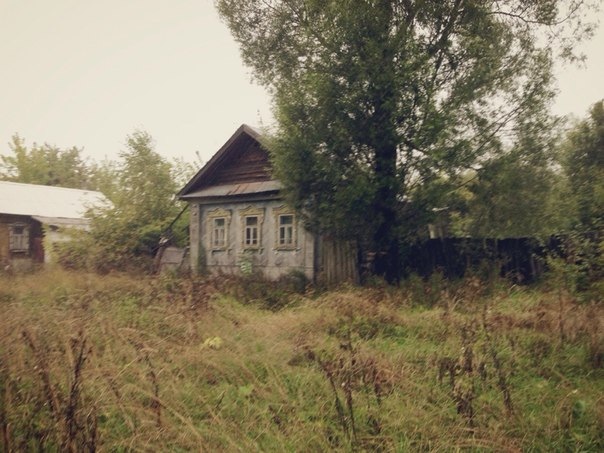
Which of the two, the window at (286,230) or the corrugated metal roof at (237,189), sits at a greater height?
the corrugated metal roof at (237,189)

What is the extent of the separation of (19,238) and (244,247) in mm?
14953

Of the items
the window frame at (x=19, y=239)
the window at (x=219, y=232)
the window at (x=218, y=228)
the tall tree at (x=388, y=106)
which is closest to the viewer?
the tall tree at (x=388, y=106)

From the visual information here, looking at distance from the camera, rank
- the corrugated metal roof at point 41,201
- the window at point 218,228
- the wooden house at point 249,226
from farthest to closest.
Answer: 1. the corrugated metal roof at point 41,201
2. the window at point 218,228
3. the wooden house at point 249,226

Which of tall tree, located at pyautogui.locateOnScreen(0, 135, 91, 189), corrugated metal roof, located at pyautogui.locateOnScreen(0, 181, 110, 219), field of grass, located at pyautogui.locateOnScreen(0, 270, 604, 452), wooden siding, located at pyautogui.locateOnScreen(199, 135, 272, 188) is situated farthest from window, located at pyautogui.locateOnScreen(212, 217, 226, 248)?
tall tree, located at pyautogui.locateOnScreen(0, 135, 91, 189)

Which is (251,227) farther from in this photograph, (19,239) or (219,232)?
(19,239)

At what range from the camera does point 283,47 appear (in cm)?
1459

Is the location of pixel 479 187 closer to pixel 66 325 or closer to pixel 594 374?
pixel 594 374

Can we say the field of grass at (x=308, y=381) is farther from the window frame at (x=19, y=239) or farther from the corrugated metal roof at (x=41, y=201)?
the window frame at (x=19, y=239)

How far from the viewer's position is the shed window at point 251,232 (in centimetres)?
1600

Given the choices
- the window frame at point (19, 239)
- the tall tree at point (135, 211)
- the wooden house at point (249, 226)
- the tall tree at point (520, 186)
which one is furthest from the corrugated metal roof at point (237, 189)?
the window frame at point (19, 239)

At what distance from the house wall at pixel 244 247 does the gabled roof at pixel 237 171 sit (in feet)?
1.81

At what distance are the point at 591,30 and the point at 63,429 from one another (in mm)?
15879

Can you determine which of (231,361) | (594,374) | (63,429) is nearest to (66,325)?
(231,361)

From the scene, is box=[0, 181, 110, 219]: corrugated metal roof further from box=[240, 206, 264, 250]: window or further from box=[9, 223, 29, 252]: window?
box=[240, 206, 264, 250]: window
